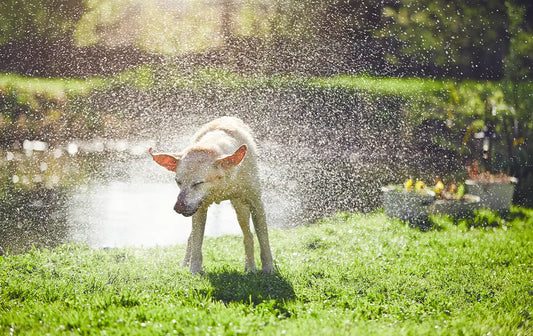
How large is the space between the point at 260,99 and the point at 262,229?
12.2 meters

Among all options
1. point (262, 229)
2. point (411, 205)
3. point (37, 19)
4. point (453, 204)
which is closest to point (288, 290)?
point (262, 229)

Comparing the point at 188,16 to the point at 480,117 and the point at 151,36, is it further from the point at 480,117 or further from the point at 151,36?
the point at 480,117

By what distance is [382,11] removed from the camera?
64.7 feet

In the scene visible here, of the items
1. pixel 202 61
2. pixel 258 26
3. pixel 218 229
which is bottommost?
pixel 218 229

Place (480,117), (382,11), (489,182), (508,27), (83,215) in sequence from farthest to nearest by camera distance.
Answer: (382,11)
(508,27)
(480,117)
(489,182)
(83,215)

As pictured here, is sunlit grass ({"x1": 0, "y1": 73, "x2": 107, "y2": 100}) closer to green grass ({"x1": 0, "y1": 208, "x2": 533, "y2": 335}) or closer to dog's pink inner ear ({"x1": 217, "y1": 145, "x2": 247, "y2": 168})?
green grass ({"x1": 0, "y1": 208, "x2": 533, "y2": 335})

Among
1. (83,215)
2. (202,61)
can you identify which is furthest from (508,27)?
(83,215)

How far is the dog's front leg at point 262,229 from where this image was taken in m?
5.53

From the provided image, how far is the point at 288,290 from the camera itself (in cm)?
514

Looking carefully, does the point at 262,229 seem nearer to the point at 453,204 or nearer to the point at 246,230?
the point at 246,230

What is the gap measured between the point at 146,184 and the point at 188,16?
31.4 ft

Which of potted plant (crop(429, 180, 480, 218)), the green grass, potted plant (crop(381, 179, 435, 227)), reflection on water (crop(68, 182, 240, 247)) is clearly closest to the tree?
potted plant (crop(429, 180, 480, 218))

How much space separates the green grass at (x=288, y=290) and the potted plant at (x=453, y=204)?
2.01 meters

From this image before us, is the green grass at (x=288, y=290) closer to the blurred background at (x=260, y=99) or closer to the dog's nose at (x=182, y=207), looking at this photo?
the dog's nose at (x=182, y=207)
